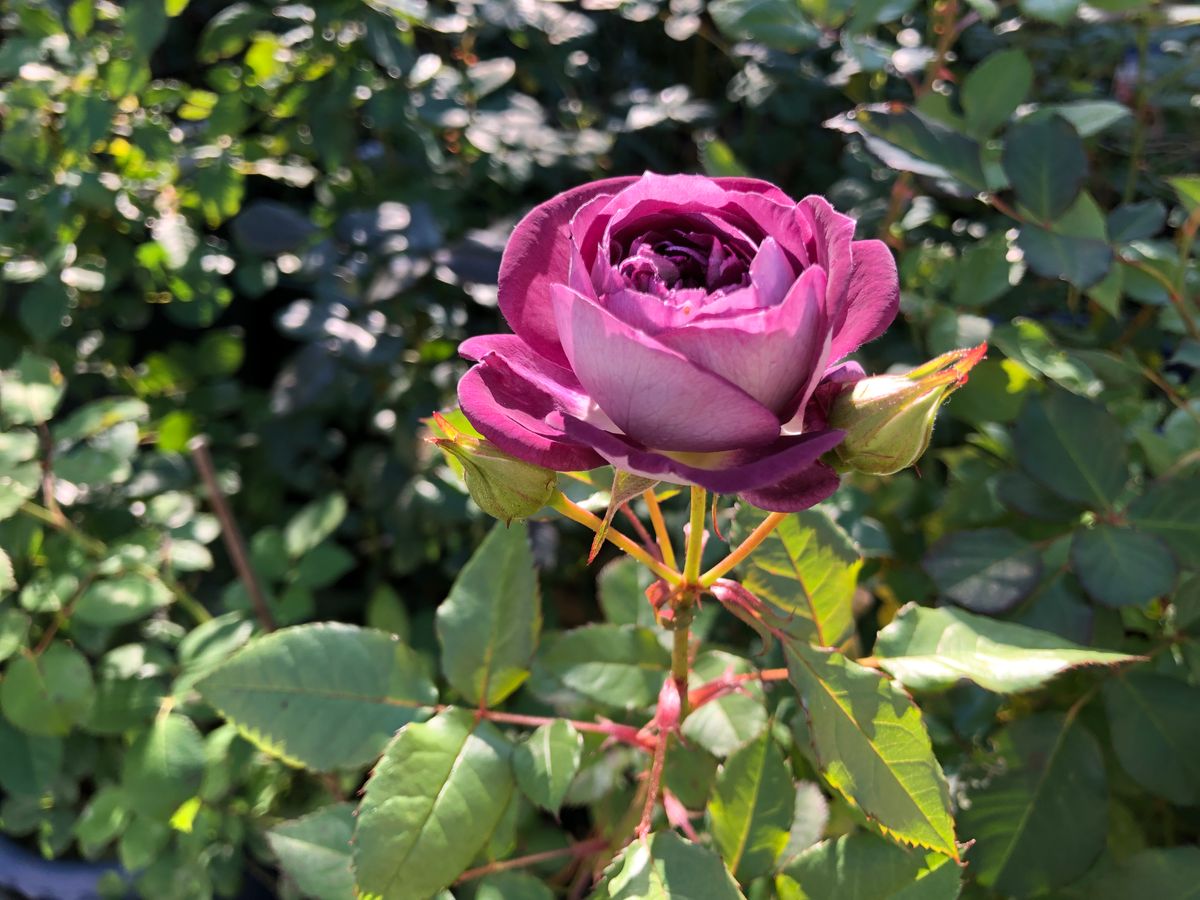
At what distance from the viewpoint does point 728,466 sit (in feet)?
1.16

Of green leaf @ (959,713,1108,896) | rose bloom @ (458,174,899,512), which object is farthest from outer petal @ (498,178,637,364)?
green leaf @ (959,713,1108,896)

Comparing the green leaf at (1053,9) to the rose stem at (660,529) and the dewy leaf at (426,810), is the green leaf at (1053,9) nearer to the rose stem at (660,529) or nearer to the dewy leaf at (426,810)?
the rose stem at (660,529)

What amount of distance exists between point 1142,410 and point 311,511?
0.85m

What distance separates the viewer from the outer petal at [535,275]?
1.29ft

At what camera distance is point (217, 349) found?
1.08 meters

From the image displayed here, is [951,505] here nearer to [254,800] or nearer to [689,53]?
[254,800]

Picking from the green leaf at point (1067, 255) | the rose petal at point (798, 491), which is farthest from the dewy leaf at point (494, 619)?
the green leaf at point (1067, 255)

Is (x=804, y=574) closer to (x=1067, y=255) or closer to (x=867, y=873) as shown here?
(x=867, y=873)

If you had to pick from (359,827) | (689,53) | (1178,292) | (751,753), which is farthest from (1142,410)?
(689,53)

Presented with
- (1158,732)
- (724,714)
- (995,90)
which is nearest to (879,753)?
(724,714)

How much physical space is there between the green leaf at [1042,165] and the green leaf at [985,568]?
0.27 metres

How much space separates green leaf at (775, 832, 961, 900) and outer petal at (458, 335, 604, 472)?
11.1 inches

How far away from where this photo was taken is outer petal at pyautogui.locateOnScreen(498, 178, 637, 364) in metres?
0.39

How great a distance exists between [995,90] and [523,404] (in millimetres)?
622
